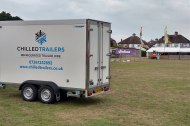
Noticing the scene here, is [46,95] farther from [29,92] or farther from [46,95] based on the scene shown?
[29,92]

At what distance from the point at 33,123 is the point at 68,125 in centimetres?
96

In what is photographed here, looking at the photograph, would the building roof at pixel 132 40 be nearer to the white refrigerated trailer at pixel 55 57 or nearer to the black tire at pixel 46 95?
the white refrigerated trailer at pixel 55 57

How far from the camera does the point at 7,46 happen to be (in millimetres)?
14820

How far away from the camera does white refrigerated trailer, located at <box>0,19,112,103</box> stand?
43.2ft

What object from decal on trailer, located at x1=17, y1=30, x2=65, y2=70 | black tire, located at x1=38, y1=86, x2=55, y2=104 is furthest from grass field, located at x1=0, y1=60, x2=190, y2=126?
decal on trailer, located at x1=17, y1=30, x2=65, y2=70

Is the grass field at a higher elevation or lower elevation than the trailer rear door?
lower

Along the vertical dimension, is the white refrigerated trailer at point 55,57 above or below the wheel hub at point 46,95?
above

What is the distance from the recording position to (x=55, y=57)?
1370 centimetres

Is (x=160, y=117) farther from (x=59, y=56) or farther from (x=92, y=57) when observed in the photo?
(x=59, y=56)

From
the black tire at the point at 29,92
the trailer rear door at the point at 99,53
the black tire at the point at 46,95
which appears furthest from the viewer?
the black tire at the point at 29,92

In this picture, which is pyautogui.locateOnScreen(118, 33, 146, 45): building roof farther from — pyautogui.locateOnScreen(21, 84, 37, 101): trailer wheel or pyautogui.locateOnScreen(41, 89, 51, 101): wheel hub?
pyautogui.locateOnScreen(41, 89, 51, 101): wheel hub

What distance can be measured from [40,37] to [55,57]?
0.96 metres

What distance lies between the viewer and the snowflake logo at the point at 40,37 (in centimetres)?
1389

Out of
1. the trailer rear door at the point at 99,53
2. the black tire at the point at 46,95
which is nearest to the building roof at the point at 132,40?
the trailer rear door at the point at 99,53
